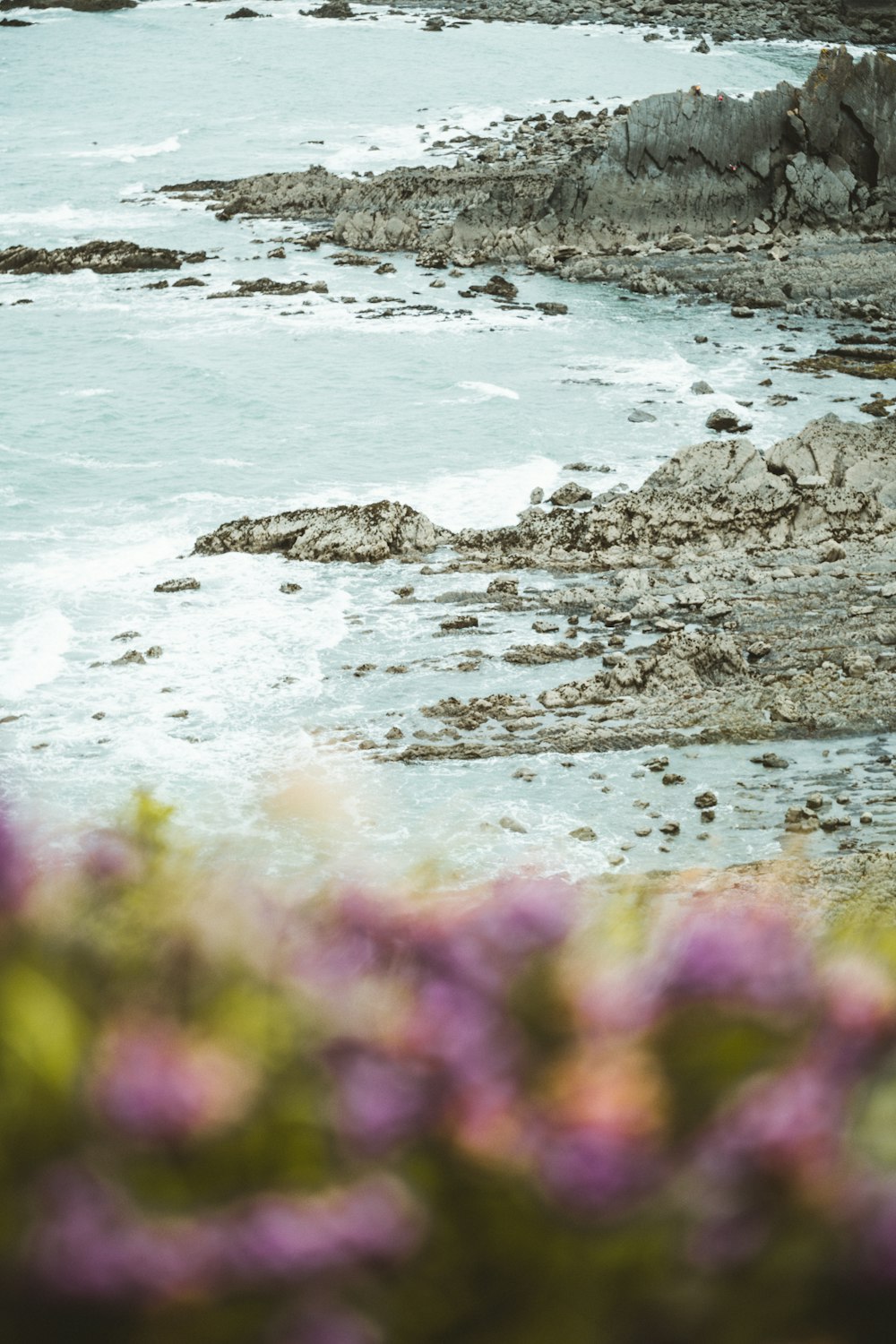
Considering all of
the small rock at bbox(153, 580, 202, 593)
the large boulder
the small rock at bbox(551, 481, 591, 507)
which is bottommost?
the small rock at bbox(153, 580, 202, 593)

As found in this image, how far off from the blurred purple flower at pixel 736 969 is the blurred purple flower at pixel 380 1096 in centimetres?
34

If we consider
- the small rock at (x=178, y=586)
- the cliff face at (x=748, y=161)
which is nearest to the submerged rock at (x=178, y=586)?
the small rock at (x=178, y=586)

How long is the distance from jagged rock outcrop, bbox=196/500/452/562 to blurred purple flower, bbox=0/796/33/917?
15.7 metres

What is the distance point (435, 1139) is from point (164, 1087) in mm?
308

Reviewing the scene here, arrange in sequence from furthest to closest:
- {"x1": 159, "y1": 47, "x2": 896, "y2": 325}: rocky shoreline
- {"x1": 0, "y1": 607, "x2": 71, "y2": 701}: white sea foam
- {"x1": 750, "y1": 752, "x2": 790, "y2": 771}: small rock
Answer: {"x1": 159, "y1": 47, "x2": 896, "y2": 325}: rocky shoreline
{"x1": 0, "y1": 607, "x2": 71, "y2": 701}: white sea foam
{"x1": 750, "y1": 752, "x2": 790, "y2": 771}: small rock

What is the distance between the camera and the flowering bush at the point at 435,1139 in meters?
1.39

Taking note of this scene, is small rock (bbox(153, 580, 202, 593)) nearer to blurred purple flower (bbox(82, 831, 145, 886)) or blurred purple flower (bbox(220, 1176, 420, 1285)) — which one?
blurred purple flower (bbox(82, 831, 145, 886))

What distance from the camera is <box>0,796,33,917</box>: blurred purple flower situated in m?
1.77

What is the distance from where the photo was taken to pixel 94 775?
12.6m

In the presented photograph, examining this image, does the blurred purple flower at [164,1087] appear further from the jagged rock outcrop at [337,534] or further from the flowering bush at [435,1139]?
the jagged rock outcrop at [337,534]

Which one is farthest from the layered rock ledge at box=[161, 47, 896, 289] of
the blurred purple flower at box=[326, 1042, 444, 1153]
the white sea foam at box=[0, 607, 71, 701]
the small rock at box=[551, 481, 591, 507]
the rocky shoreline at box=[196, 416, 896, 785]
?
the blurred purple flower at box=[326, 1042, 444, 1153]

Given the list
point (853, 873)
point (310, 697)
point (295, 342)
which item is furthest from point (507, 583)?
point (295, 342)

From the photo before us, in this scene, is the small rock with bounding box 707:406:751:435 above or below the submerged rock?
above

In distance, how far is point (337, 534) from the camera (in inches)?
704
